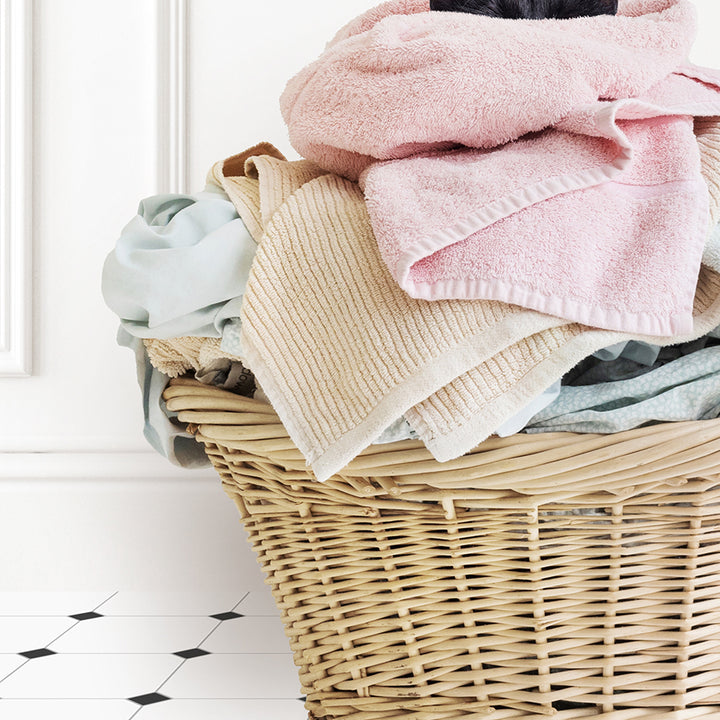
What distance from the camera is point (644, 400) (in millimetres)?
539

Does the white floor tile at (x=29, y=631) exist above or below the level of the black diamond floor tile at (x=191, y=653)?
below

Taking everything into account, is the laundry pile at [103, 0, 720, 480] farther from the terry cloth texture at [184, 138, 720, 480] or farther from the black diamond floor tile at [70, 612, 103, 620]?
the black diamond floor tile at [70, 612, 103, 620]

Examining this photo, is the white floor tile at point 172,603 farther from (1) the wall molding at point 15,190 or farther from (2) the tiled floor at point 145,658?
(1) the wall molding at point 15,190

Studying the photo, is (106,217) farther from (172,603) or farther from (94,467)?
(172,603)

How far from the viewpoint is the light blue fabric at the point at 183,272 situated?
556 millimetres

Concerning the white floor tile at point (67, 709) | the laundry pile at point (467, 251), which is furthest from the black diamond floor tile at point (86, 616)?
the laundry pile at point (467, 251)

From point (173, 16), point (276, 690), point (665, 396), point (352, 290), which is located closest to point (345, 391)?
point (352, 290)

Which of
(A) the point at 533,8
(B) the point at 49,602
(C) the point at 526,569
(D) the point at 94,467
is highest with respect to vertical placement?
(A) the point at 533,8

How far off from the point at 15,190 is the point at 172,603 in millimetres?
554

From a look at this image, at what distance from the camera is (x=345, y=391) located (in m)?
0.53

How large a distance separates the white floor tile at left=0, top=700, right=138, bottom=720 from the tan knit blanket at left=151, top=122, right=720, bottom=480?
335 mm

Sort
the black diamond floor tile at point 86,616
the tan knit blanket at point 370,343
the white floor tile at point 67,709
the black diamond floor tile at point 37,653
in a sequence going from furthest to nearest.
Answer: the black diamond floor tile at point 86,616 < the black diamond floor tile at point 37,653 < the white floor tile at point 67,709 < the tan knit blanket at point 370,343

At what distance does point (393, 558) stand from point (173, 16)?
756 millimetres

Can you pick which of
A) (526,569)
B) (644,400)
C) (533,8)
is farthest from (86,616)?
(533,8)
